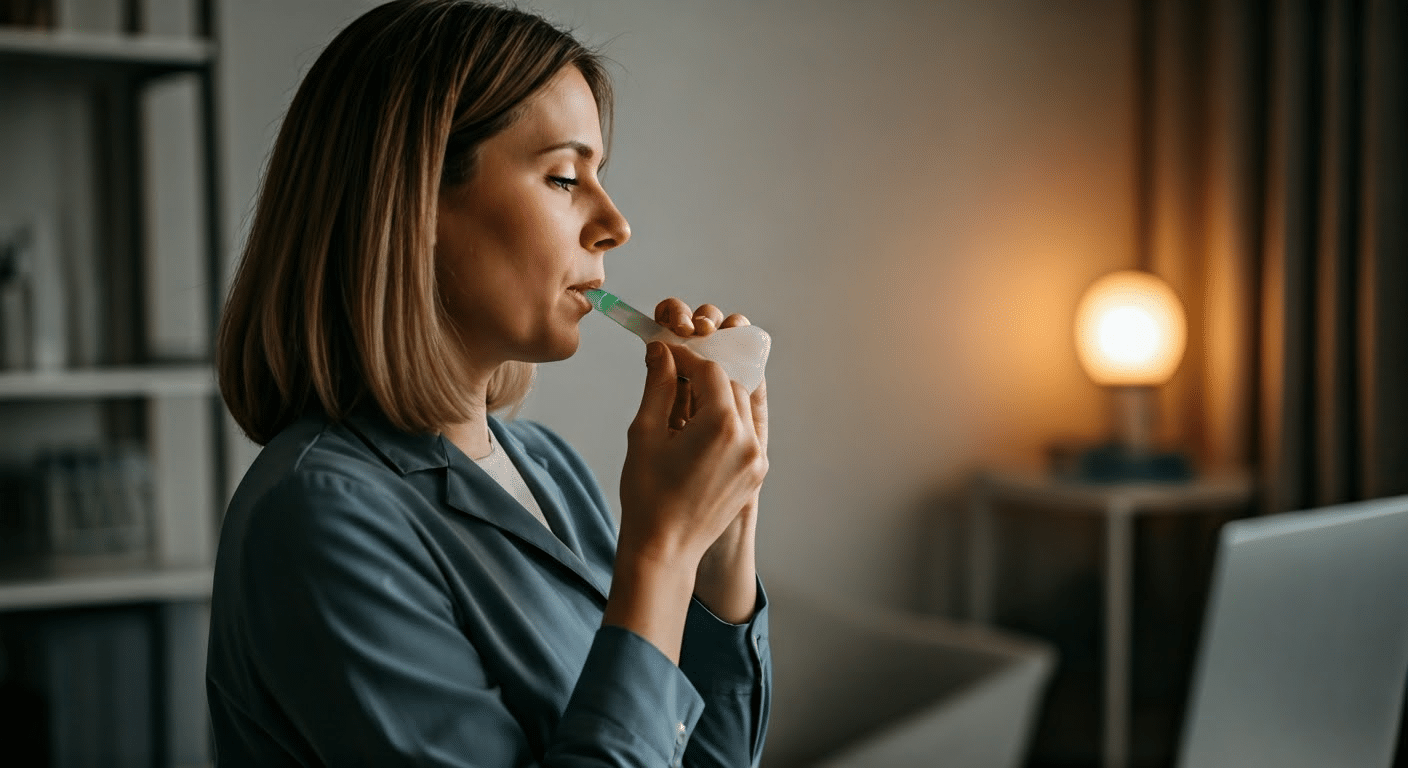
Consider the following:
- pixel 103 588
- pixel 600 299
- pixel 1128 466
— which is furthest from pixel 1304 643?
pixel 1128 466

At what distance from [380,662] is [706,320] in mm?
352

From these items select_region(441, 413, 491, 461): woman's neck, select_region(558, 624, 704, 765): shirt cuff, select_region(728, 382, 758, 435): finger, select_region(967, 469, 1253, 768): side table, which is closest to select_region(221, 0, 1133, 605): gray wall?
select_region(967, 469, 1253, 768): side table

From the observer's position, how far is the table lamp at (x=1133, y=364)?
2814 mm

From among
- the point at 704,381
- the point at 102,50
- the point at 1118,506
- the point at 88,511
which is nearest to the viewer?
the point at 704,381

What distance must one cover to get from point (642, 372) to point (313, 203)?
1.91 meters

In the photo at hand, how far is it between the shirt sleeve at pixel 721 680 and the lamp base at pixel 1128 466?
200 cm

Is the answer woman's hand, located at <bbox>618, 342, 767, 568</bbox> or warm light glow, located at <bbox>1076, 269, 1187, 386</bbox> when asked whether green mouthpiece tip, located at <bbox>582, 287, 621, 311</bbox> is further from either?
warm light glow, located at <bbox>1076, 269, 1187, 386</bbox>

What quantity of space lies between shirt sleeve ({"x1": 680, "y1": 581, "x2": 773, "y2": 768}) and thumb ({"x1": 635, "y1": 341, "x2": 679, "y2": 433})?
0.67 ft

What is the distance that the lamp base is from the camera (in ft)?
9.20

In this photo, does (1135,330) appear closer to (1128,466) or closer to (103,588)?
(1128,466)

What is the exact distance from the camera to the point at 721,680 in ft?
3.24

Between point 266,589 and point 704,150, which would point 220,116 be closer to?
point 704,150

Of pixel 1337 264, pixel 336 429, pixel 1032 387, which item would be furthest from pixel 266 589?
pixel 1032 387

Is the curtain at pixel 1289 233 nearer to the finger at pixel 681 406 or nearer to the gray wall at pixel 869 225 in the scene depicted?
the gray wall at pixel 869 225
